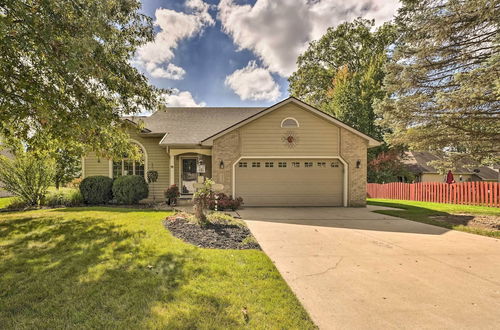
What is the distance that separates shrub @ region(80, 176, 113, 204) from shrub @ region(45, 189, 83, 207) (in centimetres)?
37

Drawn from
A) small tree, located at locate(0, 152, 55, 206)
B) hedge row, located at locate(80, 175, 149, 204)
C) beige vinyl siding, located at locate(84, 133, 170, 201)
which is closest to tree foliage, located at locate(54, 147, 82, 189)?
small tree, located at locate(0, 152, 55, 206)

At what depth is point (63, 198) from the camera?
35.6 ft

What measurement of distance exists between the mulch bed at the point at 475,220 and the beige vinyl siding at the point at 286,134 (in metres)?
4.76

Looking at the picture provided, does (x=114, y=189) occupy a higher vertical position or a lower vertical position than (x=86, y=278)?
higher

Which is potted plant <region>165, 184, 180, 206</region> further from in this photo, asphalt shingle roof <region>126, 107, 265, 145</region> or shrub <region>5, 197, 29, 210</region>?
shrub <region>5, 197, 29, 210</region>

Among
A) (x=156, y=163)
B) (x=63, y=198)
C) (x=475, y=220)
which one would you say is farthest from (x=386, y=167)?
(x=63, y=198)

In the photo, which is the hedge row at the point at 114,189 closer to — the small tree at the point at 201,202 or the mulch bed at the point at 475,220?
the small tree at the point at 201,202

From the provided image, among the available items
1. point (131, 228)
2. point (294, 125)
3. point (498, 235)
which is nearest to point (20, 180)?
point (131, 228)

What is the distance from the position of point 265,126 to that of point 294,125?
1370 mm

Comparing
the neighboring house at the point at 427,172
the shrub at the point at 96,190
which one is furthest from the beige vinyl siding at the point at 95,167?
the neighboring house at the point at 427,172

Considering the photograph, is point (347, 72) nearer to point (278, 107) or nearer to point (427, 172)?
point (427, 172)

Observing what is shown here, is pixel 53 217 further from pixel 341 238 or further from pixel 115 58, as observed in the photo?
pixel 341 238

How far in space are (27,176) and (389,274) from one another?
43.8 feet

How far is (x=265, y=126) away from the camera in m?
11.1
